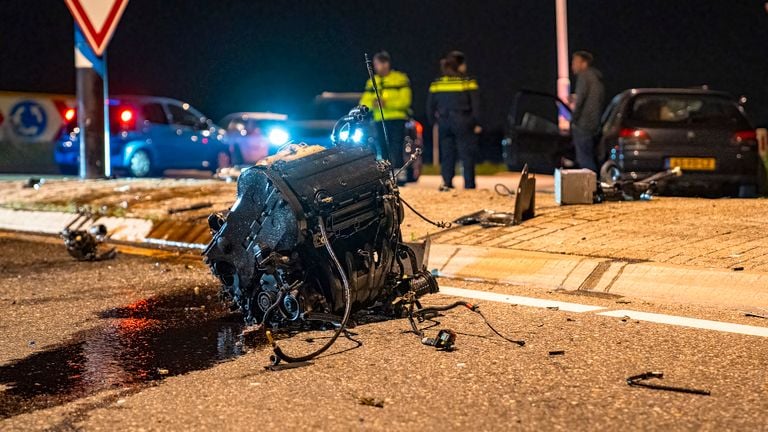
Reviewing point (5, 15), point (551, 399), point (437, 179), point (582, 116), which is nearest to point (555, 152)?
point (582, 116)

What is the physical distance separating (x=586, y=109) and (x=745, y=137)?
2.07 meters

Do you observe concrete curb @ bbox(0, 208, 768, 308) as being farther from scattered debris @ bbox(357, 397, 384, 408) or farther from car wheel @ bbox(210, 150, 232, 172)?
car wheel @ bbox(210, 150, 232, 172)

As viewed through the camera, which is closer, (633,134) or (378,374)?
(378,374)

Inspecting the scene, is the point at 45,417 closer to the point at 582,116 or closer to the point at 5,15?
the point at 582,116

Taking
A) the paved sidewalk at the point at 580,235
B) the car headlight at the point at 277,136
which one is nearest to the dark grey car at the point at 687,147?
the paved sidewalk at the point at 580,235

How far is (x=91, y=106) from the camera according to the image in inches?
624

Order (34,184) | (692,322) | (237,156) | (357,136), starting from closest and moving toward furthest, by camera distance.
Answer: (692,322), (357,136), (34,184), (237,156)

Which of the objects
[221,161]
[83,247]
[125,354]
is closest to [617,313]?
[125,354]

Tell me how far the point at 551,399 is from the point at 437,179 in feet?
51.5

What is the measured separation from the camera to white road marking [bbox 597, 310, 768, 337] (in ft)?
20.0

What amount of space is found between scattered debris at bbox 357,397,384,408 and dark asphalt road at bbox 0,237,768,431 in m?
0.01

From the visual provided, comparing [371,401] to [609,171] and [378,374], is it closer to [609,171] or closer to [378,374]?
[378,374]

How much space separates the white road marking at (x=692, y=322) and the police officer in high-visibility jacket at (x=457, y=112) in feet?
24.9

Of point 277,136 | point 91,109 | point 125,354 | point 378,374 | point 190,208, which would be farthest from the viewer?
point 277,136
